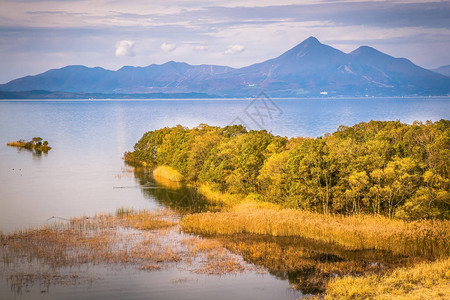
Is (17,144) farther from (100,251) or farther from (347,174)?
(347,174)

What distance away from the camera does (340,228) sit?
4816cm

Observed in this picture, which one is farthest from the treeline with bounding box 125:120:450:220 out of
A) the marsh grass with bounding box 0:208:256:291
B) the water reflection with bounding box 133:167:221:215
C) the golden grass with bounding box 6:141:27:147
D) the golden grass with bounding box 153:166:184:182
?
the golden grass with bounding box 6:141:27:147

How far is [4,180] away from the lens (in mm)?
90438

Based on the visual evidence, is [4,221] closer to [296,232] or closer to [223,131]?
[296,232]

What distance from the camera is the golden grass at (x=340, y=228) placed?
4497cm

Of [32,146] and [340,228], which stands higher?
[32,146]

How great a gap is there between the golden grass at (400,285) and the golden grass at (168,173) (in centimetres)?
5782

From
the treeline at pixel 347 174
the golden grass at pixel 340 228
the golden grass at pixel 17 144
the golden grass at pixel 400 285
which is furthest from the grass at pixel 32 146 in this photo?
the golden grass at pixel 400 285

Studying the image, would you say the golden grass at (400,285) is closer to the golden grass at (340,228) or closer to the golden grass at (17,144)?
the golden grass at (340,228)

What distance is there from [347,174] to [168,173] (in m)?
48.6

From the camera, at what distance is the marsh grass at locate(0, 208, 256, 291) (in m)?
39.3

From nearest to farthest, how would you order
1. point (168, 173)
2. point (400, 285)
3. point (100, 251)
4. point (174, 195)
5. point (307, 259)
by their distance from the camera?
1. point (400, 285)
2. point (307, 259)
3. point (100, 251)
4. point (174, 195)
5. point (168, 173)

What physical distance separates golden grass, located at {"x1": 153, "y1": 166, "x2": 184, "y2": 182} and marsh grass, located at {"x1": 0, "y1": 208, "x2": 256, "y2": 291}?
35866 mm

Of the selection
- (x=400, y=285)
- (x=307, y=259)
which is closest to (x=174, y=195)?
(x=307, y=259)
